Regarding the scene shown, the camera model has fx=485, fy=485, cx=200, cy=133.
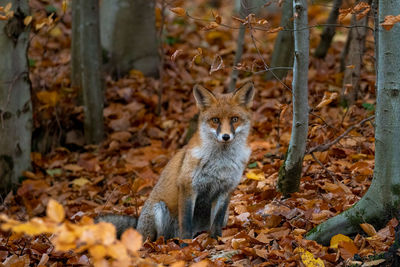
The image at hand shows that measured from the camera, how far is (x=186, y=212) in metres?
5.36

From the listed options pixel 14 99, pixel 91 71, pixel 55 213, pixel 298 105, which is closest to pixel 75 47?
pixel 91 71

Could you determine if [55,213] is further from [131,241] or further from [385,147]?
[385,147]

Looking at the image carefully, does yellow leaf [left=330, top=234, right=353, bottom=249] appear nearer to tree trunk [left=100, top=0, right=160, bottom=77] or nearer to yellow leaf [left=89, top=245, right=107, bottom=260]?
yellow leaf [left=89, top=245, right=107, bottom=260]

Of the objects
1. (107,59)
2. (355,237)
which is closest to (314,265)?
(355,237)

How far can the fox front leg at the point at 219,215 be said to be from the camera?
5406 millimetres

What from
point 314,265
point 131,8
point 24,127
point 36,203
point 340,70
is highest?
point 131,8

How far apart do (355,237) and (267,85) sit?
652 centimetres

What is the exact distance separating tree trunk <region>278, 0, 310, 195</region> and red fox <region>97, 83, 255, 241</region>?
523 mm

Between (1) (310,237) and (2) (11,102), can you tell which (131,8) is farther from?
(1) (310,237)

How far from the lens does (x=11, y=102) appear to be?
8.25m

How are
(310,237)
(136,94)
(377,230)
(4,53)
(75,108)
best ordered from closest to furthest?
(377,230), (310,237), (4,53), (75,108), (136,94)

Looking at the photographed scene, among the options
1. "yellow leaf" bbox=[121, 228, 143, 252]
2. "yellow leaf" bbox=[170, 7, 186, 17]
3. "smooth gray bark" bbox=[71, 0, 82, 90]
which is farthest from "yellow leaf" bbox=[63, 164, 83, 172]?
"yellow leaf" bbox=[121, 228, 143, 252]

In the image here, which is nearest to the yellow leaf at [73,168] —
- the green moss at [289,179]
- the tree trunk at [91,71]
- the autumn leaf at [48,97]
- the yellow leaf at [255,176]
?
the tree trunk at [91,71]

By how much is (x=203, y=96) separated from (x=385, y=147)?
215 centimetres
